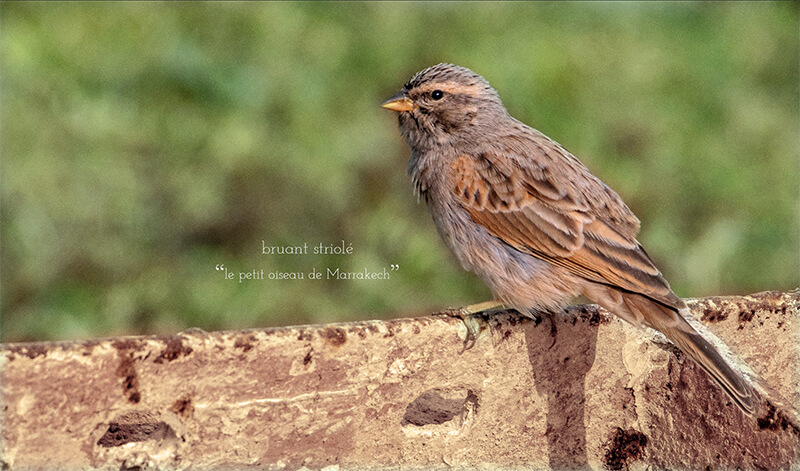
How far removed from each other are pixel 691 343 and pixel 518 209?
947mm

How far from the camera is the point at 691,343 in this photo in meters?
3.50

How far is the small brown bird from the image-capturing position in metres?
3.90

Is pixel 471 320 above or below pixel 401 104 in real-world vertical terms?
below

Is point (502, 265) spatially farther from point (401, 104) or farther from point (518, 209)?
point (401, 104)

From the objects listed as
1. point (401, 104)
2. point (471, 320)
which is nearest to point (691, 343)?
point (471, 320)

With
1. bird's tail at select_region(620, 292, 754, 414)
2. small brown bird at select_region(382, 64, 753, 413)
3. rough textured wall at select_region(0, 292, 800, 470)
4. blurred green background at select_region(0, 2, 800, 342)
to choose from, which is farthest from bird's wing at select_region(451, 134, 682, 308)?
blurred green background at select_region(0, 2, 800, 342)

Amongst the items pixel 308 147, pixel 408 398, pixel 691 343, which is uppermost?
pixel 308 147

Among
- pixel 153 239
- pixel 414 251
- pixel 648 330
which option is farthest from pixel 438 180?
pixel 153 239

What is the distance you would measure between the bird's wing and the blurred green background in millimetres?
1605

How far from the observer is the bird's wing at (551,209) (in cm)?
400

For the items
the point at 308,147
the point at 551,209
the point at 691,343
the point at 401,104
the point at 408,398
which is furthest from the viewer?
the point at 308,147

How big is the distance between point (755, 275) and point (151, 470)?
4.24 meters

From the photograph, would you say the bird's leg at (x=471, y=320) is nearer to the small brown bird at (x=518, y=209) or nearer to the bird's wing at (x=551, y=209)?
the small brown bird at (x=518, y=209)

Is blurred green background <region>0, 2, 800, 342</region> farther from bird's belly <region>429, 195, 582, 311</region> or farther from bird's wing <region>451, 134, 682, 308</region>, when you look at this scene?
bird's wing <region>451, 134, 682, 308</region>
